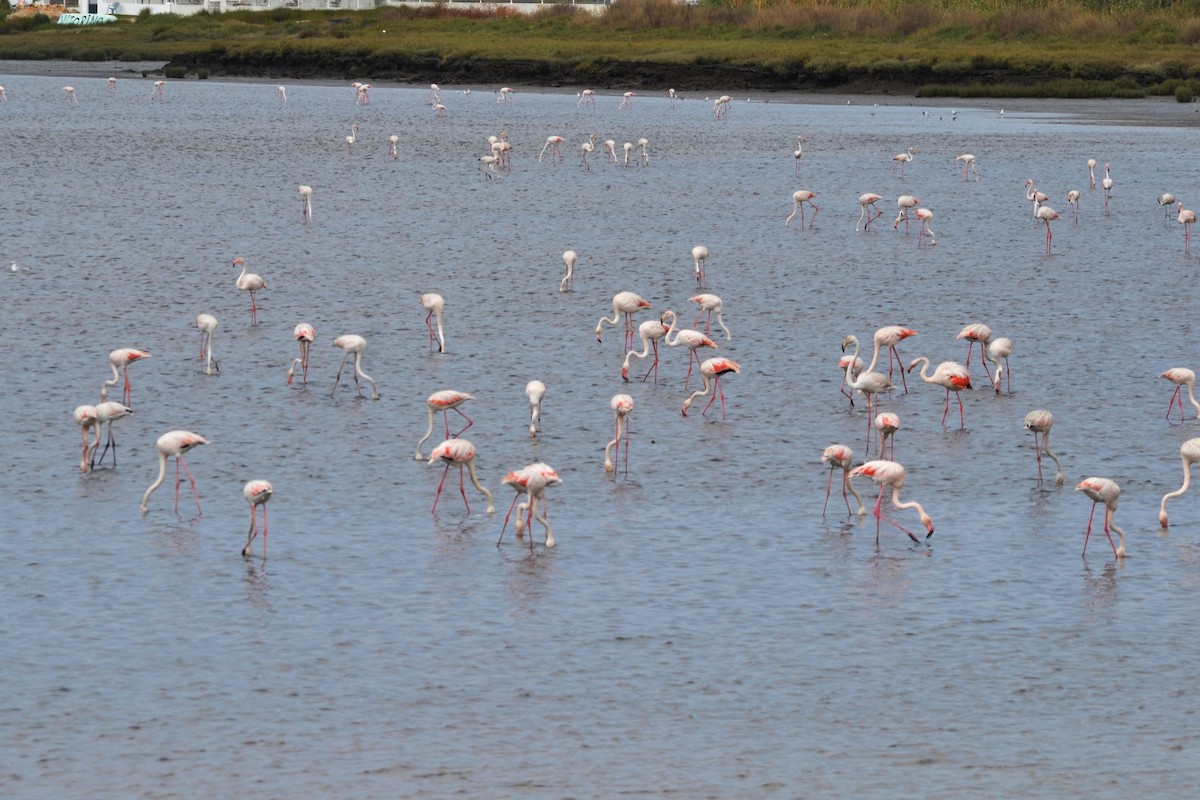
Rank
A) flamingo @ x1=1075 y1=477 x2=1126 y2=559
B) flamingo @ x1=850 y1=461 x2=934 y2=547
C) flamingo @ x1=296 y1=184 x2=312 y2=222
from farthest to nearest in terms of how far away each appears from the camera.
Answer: flamingo @ x1=296 y1=184 x2=312 y2=222 < flamingo @ x1=850 y1=461 x2=934 y2=547 < flamingo @ x1=1075 y1=477 x2=1126 y2=559

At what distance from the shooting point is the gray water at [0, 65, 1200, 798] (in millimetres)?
9578

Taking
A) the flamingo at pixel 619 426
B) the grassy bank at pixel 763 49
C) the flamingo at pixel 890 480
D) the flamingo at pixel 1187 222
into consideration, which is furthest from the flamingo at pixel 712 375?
the grassy bank at pixel 763 49

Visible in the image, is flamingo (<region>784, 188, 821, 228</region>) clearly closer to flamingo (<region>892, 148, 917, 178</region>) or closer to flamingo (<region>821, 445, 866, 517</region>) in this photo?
flamingo (<region>892, 148, 917, 178</region>)

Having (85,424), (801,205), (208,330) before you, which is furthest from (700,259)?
(85,424)

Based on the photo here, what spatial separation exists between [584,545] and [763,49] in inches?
2656

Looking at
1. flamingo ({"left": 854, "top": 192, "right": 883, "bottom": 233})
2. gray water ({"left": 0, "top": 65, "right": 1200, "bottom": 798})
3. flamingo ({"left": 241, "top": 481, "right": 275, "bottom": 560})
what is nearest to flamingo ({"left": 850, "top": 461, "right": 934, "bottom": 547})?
gray water ({"left": 0, "top": 65, "right": 1200, "bottom": 798})

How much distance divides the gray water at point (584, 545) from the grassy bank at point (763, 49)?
41810 mm

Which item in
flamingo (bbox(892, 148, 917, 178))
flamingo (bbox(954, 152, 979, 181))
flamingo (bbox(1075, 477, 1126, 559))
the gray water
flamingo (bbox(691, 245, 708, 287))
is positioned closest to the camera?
the gray water

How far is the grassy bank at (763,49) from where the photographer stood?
69.4 meters

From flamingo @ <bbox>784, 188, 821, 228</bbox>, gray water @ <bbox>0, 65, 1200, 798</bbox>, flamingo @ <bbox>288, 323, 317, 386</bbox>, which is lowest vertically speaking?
gray water @ <bbox>0, 65, 1200, 798</bbox>

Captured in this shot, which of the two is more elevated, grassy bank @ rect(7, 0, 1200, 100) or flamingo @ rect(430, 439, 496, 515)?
grassy bank @ rect(7, 0, 1200, 100)

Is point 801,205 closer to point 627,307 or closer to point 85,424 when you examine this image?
point 627,307

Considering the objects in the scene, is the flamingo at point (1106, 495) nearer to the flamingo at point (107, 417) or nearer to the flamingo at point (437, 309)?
the flamingo at point (107, 417)

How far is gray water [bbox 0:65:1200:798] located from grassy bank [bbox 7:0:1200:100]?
41810mm
